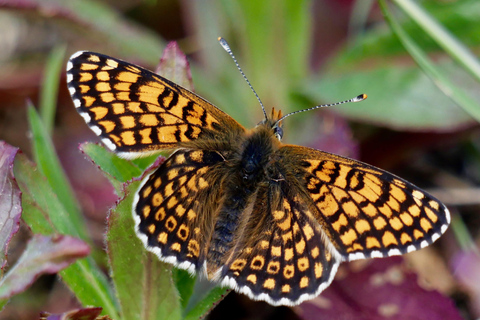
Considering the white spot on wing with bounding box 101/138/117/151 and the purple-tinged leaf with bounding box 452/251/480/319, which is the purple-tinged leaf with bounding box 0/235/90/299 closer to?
the white spot on wing with bounding box 101/138/117/151

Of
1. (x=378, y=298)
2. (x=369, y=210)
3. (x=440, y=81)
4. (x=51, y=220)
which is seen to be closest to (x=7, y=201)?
(x=51, y=220)

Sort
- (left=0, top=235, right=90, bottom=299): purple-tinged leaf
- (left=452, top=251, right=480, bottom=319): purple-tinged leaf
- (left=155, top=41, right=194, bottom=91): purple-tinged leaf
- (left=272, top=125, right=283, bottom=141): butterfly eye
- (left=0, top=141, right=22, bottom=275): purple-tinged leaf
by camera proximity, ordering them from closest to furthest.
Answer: (left=0, top=235, right=90, bottom=299): purple-tinged leaf → (left=0, top=141, right=22, bottom=275): purple-tinged leaf → (left=155, top=41, right=194, bottom=91): purple-tinged leaf → (left=272, top=125, right=283, bottom=141): butterfly eye → (left=452, top=251, right=480, bottom=319): purple-tinged leaf

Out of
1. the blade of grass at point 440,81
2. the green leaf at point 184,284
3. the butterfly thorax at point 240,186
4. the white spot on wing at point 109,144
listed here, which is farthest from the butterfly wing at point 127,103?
the blade of grass at point 440,81

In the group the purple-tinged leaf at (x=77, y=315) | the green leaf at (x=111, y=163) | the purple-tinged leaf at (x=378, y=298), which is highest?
the green leaf at (x=111, y=163)

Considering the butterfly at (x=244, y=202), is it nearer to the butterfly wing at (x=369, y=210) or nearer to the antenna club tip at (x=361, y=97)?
the butterfly wing at (x=369, y=210)

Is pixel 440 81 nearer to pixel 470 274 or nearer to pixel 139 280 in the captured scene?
pixel 470 274

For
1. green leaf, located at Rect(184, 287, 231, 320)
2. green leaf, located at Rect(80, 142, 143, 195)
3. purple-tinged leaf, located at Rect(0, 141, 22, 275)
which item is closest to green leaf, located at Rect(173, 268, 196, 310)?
green leaf, located at Rect(184, 287, 231, 320)

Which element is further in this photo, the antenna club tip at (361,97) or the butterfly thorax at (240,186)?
the antenna club tip at (361,97)
